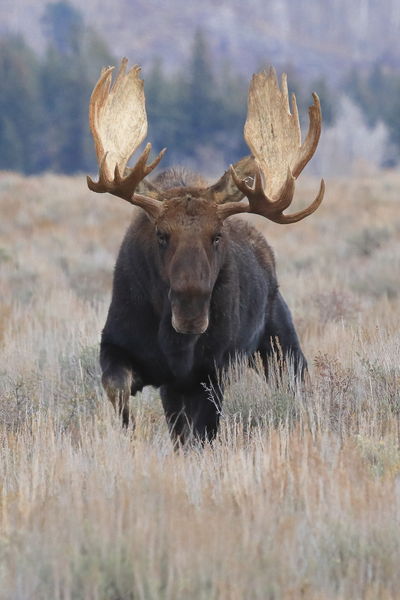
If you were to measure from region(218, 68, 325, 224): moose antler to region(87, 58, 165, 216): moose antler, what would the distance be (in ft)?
2.05

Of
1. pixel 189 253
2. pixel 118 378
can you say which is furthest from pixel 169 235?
pixel 118 378

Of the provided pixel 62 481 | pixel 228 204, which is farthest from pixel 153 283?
pixel 62 481

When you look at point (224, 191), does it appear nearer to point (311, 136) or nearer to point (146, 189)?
point (146, 189)

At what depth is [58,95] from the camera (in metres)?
72.9

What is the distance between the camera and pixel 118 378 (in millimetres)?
6078

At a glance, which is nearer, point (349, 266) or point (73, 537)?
point (73, 537)

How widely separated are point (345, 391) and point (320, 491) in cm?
196

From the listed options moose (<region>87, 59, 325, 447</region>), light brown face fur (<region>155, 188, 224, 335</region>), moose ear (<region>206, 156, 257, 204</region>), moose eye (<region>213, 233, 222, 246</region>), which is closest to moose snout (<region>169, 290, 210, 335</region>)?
light brown face fur (<region>155, 188, 224, 335</region>)

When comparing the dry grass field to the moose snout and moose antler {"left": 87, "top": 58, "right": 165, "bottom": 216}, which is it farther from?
moose antler {"left": 87, "top": 58, "right": 165, "bottom": 216}

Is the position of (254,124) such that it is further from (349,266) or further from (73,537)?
(349,266)

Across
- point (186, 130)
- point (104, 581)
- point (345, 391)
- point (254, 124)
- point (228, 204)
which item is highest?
point (186, 130)

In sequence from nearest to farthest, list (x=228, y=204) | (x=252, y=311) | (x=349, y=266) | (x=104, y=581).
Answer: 1. (x=104, y=581)
2. (x=228, y=204)
3. (x=252, y=311)
4. (x=349, y=266)

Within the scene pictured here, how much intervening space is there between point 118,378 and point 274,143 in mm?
1577

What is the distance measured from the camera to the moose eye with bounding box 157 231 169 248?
18.9 ft
